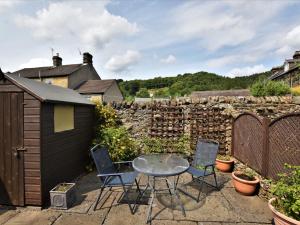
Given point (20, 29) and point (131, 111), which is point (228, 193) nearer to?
point (131, 111)

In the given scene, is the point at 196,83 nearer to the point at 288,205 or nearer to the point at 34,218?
the point at 288,205

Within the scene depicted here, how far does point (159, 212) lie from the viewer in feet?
10.1

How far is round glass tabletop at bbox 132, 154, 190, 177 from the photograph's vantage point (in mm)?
2994

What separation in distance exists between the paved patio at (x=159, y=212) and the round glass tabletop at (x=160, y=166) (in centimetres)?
70

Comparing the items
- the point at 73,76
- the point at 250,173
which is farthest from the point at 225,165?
the point at 73,76

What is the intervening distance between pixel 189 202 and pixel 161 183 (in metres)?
1.04

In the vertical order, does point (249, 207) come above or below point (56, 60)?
below

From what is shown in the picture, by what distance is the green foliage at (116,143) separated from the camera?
17.7ft

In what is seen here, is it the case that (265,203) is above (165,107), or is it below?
below

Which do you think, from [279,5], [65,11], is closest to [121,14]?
[65,11]

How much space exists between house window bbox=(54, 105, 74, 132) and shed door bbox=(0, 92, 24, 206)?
2.10 feet

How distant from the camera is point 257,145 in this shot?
4207mm

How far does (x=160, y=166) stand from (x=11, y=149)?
2.76 m

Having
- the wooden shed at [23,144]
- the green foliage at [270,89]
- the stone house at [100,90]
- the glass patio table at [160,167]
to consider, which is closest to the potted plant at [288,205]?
the glass patio table at [160,167]
